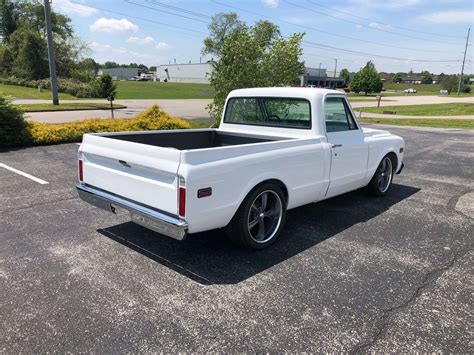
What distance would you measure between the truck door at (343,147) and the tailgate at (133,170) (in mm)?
2347

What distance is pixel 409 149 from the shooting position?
12.0 m

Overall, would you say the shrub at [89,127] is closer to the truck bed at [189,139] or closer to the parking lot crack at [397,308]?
the truck bed at [189,139]

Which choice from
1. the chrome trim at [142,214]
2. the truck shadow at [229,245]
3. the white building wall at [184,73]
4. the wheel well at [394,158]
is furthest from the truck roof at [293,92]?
the white building wall at [184,73]

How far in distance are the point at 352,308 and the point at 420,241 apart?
198 centimetres

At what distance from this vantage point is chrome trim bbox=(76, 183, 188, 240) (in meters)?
3.35

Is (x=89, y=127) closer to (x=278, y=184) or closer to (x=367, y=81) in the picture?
(x=278, y=184)

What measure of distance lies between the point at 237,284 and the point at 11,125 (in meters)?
9.04

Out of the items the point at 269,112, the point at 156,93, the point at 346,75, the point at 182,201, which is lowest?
the point at 182,201

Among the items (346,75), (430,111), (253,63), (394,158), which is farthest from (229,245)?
(346,75)

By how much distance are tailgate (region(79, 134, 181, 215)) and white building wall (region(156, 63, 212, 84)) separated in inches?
4322

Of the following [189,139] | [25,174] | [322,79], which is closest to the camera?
[189,139]

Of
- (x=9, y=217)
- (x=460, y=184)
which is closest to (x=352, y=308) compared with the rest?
(x=9, y=217)

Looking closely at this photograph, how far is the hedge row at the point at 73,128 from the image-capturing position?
398 inches

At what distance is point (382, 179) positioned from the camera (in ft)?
21.2
